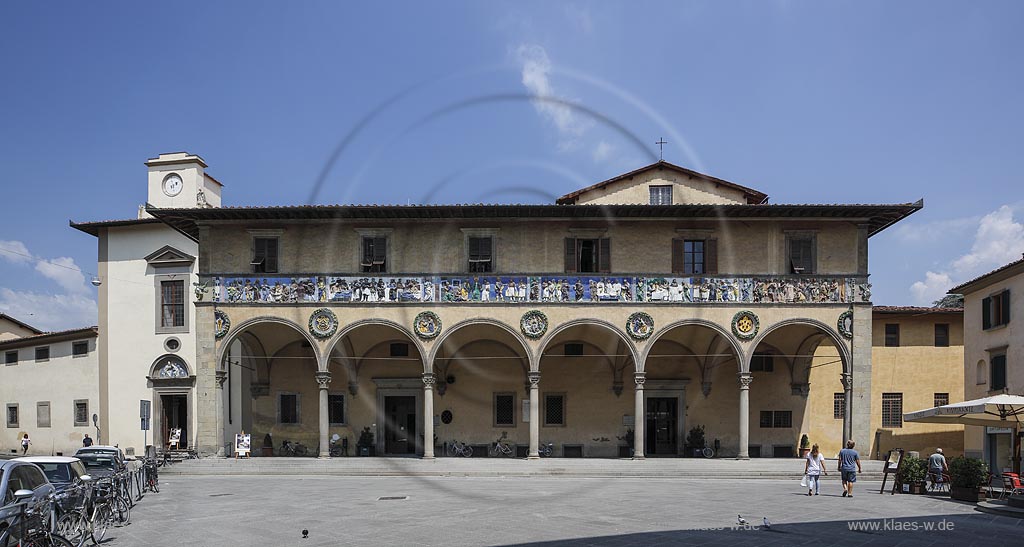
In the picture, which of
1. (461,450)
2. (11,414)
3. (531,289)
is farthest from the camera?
(11,414)

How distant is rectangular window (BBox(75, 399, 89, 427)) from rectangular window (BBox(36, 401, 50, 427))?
209cm

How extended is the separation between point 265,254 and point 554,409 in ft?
42.5

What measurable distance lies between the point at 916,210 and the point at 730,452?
1170cm

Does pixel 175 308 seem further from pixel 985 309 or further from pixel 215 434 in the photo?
pixel 985 309

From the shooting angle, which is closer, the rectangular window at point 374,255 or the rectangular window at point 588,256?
the rectangular window at point 588,256

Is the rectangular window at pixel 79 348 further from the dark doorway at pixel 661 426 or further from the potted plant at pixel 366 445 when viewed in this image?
the dark doorway at pixel 661 426

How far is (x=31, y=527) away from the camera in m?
11.6

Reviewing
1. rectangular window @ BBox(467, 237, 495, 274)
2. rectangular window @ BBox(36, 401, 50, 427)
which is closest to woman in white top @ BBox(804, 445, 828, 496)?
rectangular window @ BBox(467, 237, 495, 274)

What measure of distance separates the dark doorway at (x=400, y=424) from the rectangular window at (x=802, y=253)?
15950 mm

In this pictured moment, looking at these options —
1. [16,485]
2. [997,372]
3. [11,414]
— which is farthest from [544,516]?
[11,414]

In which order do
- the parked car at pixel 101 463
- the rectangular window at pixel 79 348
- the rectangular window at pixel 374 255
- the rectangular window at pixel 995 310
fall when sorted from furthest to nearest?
the rectangular window at pixel 79 348 → the rectangular window at pixel 374 255 → the rectangular window at pixel 995 310 → the parked car at pixel 101 463

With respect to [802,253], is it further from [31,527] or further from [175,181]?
[175,181]

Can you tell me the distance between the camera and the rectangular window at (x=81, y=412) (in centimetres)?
3628

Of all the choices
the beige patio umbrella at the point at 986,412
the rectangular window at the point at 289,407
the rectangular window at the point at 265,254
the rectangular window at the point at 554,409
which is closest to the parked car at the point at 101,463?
the rectangular window at the point at 265,254
